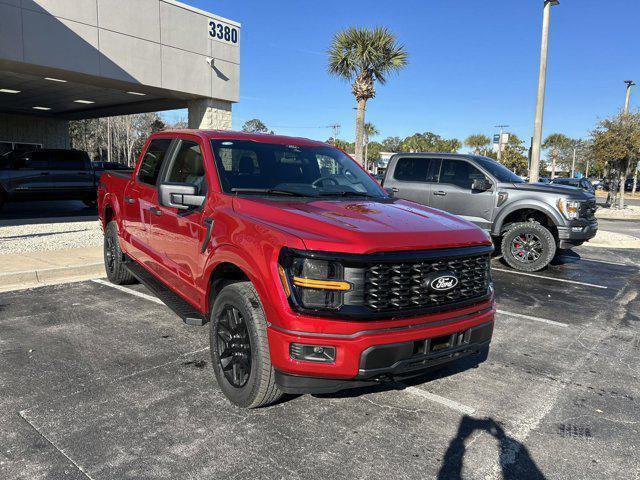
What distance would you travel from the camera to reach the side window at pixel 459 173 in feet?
30.5

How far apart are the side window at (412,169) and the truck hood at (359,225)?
6.32m

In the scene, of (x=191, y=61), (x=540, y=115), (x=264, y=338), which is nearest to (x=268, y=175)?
(x=264, y=338)

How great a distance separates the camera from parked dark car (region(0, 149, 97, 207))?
14102 mm

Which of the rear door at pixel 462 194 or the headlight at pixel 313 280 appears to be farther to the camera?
the rear door at pixel 462 194

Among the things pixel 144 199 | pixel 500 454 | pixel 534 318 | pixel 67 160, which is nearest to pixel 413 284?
pixel 500 454

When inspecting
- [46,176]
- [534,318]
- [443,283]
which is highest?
[46,176]

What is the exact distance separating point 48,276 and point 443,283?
239 inches

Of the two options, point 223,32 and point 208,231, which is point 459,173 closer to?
point 208,231

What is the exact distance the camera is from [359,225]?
9.99 feet

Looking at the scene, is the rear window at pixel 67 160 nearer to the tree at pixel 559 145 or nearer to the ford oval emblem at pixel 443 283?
the ford oval emblem at pixel 443 283

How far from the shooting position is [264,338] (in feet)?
9.68

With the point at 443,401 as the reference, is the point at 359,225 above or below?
above

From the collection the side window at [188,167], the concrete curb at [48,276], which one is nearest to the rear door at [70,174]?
the concrete curb at [48,276]

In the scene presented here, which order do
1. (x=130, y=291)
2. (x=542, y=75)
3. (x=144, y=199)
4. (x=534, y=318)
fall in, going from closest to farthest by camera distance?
(x=144, y=199) → (x=534, y=318) → (x=130, y=291) → (x=542, y=75)
